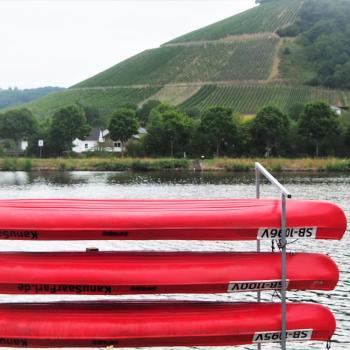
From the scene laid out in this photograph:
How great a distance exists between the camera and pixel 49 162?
261ft

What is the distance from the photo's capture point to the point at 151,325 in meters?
6.98

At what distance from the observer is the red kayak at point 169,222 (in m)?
6.78

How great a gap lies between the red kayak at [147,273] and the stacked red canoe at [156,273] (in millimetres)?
11

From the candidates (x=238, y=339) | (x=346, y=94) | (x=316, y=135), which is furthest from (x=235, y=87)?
(x=238, y=339)

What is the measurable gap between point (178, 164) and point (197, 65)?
282 feet

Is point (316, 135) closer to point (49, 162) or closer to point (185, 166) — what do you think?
point (185, 166)

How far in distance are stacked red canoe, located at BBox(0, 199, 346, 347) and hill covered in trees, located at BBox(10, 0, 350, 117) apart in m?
109

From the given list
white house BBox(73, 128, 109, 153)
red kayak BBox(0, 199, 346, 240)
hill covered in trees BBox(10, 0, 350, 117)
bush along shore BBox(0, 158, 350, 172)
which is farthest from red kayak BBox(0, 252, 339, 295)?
hill covered in trees BBox(10, 0, 350, 117)

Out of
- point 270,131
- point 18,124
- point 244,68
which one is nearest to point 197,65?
point 244,68

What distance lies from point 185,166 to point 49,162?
17.2 meters

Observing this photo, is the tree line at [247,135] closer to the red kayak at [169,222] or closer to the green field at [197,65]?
the green field at [197,65]

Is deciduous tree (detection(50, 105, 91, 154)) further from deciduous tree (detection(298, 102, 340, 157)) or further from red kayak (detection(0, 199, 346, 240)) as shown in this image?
red kayak (detection(0, 199, 346, 240))

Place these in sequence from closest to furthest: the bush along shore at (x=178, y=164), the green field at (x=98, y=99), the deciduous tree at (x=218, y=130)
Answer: the bush along shore at (x=178, y=164) → the deciduous tree at (x=218, y=130) → the green field at (x=98, y=99)

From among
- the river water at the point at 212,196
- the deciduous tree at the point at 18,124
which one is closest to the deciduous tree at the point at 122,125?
the deciduous tree at the point at 18,124
